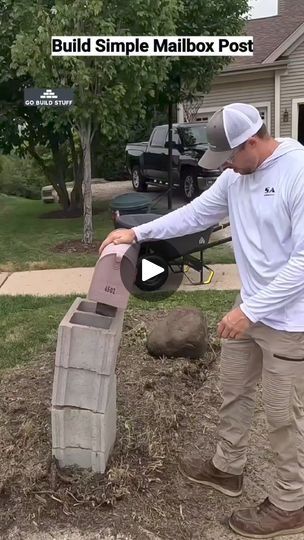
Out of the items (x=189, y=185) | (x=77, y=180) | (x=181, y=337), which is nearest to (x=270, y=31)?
(x=189, y=185)

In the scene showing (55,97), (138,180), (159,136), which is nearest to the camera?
(55,97)

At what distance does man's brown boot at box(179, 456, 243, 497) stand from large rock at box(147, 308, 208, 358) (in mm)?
1263

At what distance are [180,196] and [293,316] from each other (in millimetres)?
11827

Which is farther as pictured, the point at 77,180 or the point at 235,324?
the point at 77,180

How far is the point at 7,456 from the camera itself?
10.3 feet

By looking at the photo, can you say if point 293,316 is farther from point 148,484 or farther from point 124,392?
point 124,392

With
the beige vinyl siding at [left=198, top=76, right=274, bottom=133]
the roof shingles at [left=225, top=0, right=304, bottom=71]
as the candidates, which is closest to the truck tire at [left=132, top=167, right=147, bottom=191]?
the beige vinyl siding at [left=198, top=76, right=274, bottom=133]

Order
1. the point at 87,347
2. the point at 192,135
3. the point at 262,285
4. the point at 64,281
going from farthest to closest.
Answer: the point at 192,135
the point at 64,281
the point at 87,347
the point at 262,285

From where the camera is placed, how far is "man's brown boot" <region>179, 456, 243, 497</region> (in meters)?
2.98

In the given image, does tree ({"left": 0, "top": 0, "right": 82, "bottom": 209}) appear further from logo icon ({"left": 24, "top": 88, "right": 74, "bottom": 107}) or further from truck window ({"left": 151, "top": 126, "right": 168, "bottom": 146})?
truck window ({"left": 151, "top": 126, "right": 168, "bottom": 146})

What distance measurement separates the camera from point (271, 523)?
2674 millimetres

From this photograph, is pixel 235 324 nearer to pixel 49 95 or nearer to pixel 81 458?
pixel 81 458

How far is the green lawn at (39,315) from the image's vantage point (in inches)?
187

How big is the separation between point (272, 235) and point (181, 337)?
6.40 feet
